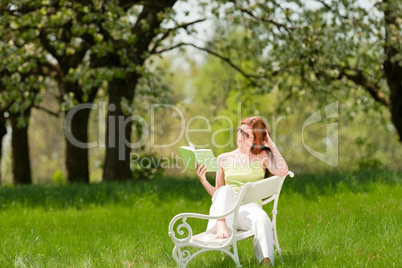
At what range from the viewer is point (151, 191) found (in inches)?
417

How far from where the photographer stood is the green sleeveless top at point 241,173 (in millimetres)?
4938

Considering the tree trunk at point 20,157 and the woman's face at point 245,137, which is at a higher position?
the woman's face at point 245,137

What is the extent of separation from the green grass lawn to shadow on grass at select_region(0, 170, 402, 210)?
0.8 inches

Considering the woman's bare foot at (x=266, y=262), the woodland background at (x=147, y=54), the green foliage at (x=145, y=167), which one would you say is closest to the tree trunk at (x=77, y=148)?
the woodland background at (x=147, y=54)

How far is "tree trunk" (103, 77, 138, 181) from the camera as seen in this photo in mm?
12922

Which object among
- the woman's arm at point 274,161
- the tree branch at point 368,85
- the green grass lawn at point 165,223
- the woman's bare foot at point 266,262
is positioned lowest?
the green grass lawn at point 165,223

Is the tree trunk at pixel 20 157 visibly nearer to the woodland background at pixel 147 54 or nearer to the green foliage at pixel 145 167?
the woodland background at pixel 147 54

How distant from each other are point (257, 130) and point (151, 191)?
605cm

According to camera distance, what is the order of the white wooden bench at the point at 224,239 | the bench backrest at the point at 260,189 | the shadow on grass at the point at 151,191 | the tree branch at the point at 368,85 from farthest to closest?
the tree branch at the point at 368,85 < the shadow on grass at the point at 151,191 < the bench backrest at the point at 260,189 < the white wooden bench at the point at 224,239

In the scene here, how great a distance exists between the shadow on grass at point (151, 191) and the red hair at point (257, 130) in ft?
15.8

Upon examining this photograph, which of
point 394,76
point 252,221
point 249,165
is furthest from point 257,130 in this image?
point 394,76

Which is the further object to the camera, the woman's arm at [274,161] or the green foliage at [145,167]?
the green foliage at [145,167]

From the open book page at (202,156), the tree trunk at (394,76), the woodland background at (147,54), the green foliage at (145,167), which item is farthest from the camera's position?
the green foliage at (145,167)

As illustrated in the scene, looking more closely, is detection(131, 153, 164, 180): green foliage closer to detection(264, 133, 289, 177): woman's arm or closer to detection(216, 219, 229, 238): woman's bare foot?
detection(264, 133, 289, 177): woman's arm
